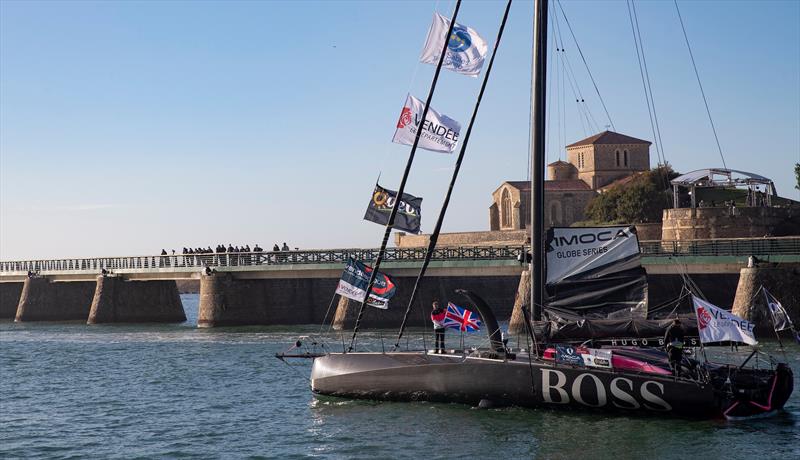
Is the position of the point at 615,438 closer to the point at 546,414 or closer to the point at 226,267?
the point at 546,414

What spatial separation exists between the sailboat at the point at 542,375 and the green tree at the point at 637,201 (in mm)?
73348

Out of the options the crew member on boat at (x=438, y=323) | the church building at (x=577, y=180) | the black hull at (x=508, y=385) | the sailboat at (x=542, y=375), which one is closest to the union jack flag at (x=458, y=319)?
the crew member on boat at (x=438, y=323)

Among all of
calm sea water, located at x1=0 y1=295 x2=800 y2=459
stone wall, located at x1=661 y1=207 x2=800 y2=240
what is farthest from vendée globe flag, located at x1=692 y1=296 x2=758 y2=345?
stone wall, located at x1=661 y1=207 x2=800 y2=240

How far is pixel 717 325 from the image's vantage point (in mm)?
26516

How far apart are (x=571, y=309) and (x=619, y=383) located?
256 centimetres

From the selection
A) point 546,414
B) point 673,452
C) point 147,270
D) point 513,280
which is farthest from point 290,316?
A: point 673,452

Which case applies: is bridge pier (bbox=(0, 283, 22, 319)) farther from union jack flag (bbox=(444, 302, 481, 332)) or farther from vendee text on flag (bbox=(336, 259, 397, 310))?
union jack flag (bbox=(444, 302, 481, 332))

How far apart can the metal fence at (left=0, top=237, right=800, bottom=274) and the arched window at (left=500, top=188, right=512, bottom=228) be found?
53.6 meters

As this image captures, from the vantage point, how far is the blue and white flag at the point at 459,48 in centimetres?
3061

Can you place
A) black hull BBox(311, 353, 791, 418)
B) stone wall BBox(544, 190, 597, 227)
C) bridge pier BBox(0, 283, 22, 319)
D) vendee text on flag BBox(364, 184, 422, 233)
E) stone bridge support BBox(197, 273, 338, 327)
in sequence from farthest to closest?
stone wall BBox(544, 190, 597, 227), bridge pier BBox(0, 283, 22, 319), stone bridge support BBox(197, 273, 338, 327), vendee text on flag BBox(364, 184, 422, 233), black hull BBox(311, 353, 791, 418)

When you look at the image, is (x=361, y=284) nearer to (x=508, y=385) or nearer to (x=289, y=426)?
(x=289, y=426)

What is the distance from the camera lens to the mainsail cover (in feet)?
91.1

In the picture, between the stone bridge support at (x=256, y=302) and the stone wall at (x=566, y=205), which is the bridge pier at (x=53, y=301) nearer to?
the stone bridge support at (x=256, y=302)

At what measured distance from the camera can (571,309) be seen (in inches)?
1097
